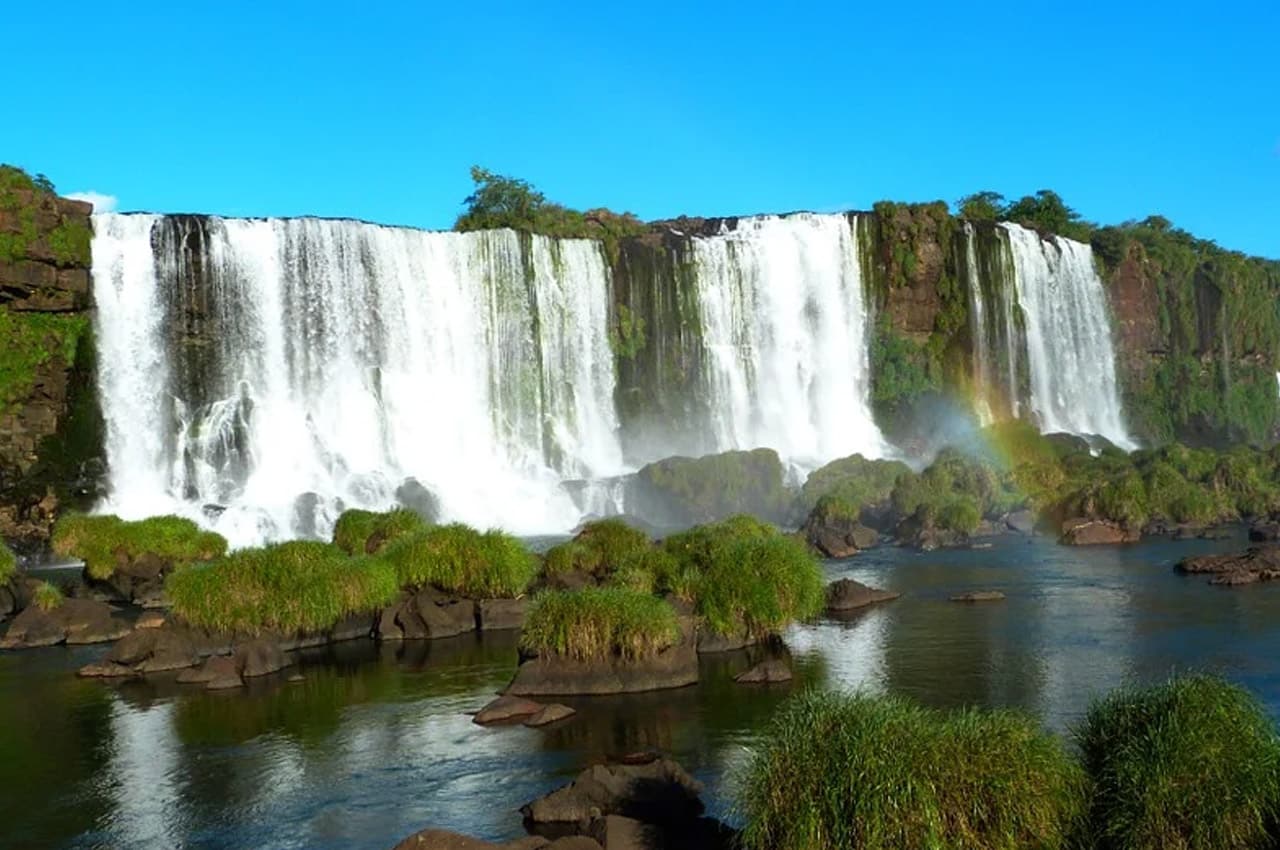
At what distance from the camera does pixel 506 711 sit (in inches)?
829

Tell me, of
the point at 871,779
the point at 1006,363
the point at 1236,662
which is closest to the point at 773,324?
the point at 1006,363

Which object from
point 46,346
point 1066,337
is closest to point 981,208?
point 1066,337

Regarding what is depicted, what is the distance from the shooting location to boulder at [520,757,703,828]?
14883 mm

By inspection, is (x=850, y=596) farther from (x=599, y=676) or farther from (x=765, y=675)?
(x=599, y=676)

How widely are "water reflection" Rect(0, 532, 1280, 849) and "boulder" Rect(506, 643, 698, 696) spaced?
0.43 metres

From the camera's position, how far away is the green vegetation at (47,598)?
3152 cm

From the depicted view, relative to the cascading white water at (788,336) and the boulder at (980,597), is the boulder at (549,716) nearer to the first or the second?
the boulder at (980,597)

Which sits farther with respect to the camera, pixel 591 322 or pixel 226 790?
pixel 591 322

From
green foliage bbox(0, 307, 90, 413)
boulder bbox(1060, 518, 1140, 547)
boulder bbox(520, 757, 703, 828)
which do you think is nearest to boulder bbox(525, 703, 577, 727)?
boulder bbox(520, 757, 703, 828)

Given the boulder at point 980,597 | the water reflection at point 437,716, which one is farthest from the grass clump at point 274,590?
the boulder at point 980,597

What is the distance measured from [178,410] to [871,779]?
4777 centimetres

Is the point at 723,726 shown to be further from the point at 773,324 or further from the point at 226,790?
the point at 773,324

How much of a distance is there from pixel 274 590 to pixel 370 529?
791 cm

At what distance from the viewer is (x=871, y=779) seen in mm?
11812
